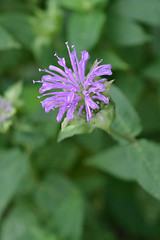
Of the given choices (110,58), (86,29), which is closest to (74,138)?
(110,58)

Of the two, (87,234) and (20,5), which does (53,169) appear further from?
(20,5)

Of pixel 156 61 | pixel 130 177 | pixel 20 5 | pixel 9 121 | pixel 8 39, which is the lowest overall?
pixel 130 177

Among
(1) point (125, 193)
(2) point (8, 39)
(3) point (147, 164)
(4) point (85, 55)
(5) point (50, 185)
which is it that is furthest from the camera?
(1) point (125, 193)

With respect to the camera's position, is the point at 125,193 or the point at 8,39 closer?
the point at 8,39

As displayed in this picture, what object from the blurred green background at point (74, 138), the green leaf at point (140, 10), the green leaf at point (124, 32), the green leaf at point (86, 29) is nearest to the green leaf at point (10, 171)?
the blurred green background at point (74, 138)

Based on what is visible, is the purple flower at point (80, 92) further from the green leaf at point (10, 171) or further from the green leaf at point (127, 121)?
the green leaf at point (10, 171)

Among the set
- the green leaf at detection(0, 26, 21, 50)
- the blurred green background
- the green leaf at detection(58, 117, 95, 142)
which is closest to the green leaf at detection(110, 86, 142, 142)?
the green leaf at detection(58, 117, 95, 142)

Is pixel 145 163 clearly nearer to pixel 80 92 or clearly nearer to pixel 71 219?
pixel 80 92

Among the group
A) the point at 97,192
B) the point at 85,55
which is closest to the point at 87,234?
the point at 97,192
